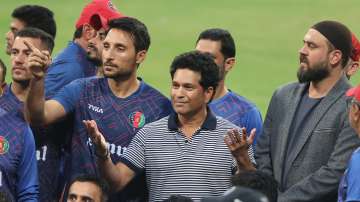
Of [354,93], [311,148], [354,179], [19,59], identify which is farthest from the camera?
[19,59]

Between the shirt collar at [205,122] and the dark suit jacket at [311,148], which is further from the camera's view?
the shirt collar at [205,122]

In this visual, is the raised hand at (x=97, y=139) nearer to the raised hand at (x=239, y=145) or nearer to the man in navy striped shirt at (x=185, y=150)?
the man in navy striped shirt at (x=185, y=150)

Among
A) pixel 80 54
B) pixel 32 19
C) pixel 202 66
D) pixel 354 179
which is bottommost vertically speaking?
pixel 354 179

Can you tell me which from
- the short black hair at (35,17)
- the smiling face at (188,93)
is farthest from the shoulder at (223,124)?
the short black hair at (35,17)

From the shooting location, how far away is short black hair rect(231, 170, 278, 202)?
7918 millimetres

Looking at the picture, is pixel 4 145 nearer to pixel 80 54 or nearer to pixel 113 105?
pixel 113 105

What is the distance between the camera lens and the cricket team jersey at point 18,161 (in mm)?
9141

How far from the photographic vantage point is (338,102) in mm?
9297

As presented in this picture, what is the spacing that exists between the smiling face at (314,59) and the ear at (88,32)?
190 cm

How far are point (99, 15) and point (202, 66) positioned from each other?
4.76 ft

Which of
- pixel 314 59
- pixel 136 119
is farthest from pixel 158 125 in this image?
pixel 314 59

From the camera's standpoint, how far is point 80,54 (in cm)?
1081

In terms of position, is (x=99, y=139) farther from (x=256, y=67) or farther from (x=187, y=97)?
(x=256, y=67)

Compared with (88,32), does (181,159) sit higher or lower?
lower
